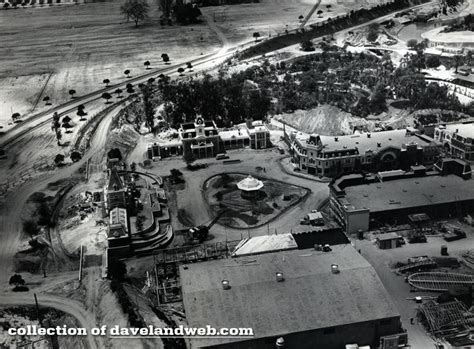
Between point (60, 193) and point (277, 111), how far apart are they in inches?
2257

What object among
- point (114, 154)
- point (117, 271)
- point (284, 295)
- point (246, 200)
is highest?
point (284, 295)

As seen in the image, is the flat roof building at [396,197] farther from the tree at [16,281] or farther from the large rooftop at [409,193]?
the tree at [16,281]

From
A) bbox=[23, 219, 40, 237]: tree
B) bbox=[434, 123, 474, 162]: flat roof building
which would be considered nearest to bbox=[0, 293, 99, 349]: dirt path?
bbox=[23, 219, 40, 237]: tree

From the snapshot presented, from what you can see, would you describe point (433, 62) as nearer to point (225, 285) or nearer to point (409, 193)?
point (409, 193)

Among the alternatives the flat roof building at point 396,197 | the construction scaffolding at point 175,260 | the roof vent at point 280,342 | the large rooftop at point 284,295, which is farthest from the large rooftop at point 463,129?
the roof vent at point 280,342

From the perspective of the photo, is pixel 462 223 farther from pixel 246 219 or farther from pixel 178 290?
pixel 178 290

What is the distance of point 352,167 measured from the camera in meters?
108

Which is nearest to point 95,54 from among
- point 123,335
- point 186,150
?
point 186,150

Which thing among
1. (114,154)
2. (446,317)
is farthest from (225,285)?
(114,154)

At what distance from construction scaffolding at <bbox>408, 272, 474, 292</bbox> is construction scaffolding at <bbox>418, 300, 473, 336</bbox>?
4.01 meters

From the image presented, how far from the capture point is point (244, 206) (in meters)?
98.9

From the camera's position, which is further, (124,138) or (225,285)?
(124,138)

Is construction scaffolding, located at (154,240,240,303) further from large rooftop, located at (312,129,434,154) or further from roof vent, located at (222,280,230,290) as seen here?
large rooftop, located at (312,129,434,154)

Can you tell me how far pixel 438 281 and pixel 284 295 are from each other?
22.4m
